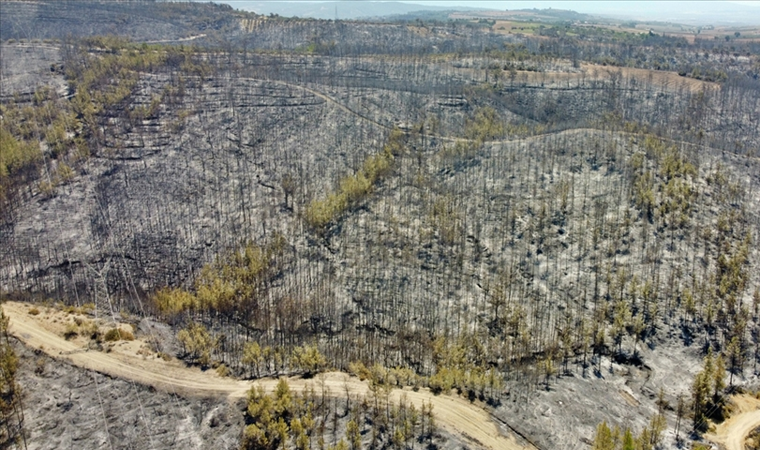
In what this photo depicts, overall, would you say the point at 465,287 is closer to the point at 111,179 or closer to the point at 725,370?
the point at 725,370

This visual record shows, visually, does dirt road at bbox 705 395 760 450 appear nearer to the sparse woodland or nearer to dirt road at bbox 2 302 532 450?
the sparse woodland

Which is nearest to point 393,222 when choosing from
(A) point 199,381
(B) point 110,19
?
(A) point 199,381

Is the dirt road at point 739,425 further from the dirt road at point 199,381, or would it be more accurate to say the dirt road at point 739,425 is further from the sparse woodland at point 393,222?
the dirt road at point 199,381

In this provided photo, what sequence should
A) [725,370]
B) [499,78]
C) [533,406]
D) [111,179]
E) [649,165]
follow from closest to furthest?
1. [533,406]
2. [725,370]
3. [649,165]
4. [111,179]
5. [499,78]

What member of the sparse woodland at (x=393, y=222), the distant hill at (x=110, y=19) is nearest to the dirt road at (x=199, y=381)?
the sparse woodland at (x=393, y=222)

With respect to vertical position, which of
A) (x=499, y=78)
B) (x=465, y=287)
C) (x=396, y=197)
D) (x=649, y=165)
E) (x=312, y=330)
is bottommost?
(x=312, y=330)

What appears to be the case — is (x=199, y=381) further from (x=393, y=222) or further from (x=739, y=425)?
(x=739, y=425)

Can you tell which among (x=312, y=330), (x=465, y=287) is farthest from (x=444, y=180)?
(x=312, y=330)
